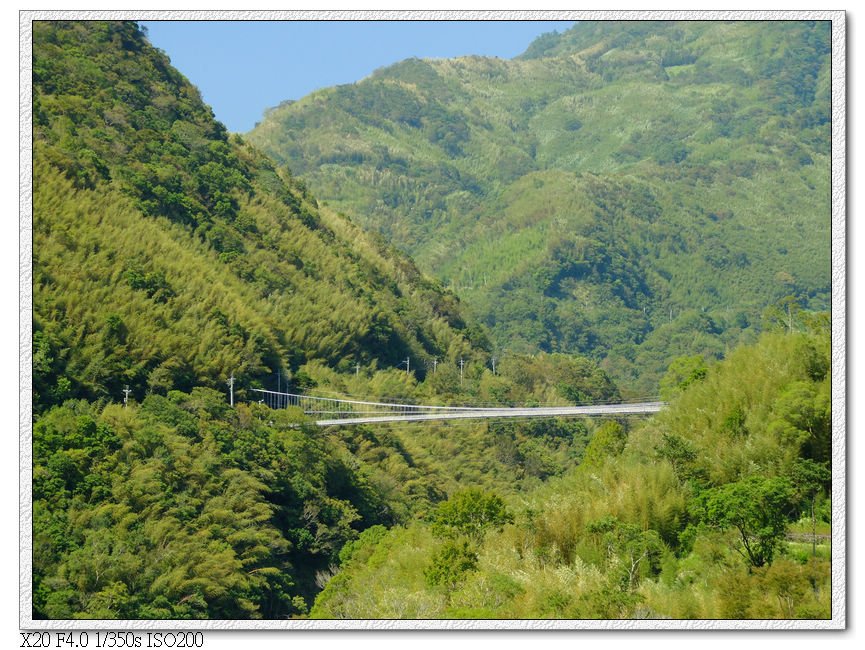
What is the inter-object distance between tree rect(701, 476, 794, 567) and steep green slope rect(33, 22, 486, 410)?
20.1m

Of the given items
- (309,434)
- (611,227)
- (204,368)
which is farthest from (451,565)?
(611,227)

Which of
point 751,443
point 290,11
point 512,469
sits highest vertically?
point 290,11

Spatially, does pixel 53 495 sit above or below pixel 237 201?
below

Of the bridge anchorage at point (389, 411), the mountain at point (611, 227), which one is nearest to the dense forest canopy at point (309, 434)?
the bridge anchorage at point (389, 411)

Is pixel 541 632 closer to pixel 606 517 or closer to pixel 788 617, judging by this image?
pixel 788 617

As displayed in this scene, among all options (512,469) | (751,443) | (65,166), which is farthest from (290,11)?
(512,469)

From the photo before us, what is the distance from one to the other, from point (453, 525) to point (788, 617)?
12.4 meters

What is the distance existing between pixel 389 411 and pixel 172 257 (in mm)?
10379

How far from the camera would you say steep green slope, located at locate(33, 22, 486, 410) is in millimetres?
42062

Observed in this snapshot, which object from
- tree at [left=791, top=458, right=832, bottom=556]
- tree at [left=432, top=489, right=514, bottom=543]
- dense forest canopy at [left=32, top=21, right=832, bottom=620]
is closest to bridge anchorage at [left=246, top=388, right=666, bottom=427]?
dense forest canopy at [left=32, top=21, right=832, bottom=620]

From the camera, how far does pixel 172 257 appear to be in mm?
50969

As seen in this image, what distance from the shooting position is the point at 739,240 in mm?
152125

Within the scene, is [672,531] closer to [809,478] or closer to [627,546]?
[627,546]

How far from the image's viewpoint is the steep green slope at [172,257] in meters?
42.1
